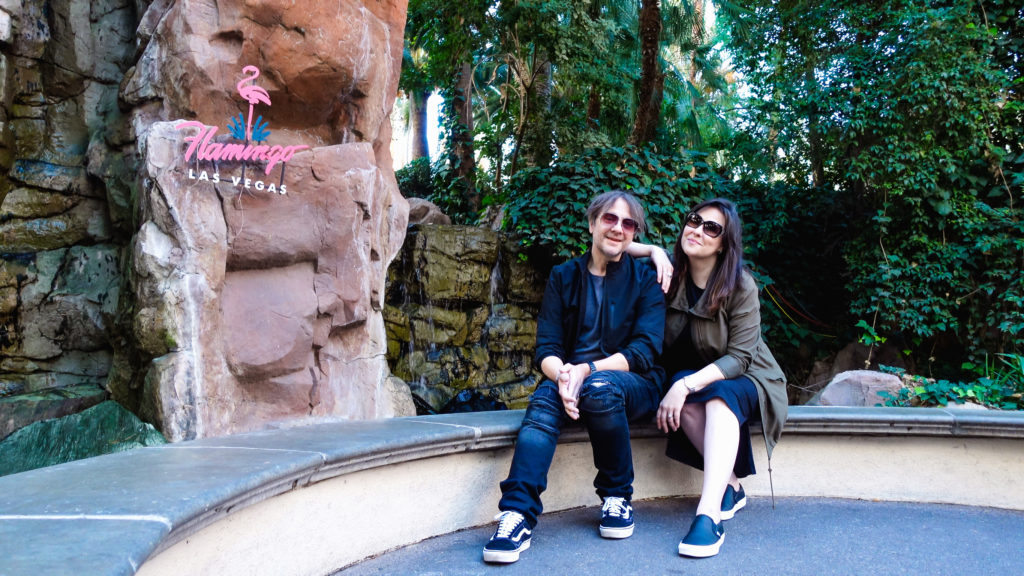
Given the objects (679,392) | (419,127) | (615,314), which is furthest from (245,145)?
(419,127)

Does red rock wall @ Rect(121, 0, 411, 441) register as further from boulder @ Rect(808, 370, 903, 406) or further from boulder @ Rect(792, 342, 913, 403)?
boulder @ Rect(792, 342, 913, 403)

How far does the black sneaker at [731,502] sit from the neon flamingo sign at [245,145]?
3.21 meters

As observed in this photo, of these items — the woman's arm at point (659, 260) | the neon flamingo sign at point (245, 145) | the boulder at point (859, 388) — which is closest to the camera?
the woman's arm at point (659, 260)

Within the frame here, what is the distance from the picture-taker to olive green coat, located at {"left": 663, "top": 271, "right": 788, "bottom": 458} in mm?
3207

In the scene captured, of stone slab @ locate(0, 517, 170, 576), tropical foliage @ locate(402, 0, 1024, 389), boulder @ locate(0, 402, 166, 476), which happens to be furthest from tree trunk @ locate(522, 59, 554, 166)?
stone slab @ locate(0, 517, 170, 576)

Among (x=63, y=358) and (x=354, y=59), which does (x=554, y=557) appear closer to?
(x=354, y=59)

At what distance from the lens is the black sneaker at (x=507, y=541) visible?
2.62 metres

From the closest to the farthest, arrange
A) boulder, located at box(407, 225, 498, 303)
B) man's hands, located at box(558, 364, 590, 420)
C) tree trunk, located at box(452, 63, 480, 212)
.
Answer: man's hands, located at box(558, 364, 590, 420) → boulder, located at box(407, 225, 498, 303) → tree trunk, located at box(452, 63, 480, 212)

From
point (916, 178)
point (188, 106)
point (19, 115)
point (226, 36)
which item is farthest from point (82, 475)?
point (916, 178)

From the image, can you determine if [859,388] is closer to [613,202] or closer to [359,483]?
[613,202]

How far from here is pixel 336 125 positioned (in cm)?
536

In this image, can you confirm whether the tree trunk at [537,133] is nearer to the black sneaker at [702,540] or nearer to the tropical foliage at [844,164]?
the tropical foliage at [844,164]

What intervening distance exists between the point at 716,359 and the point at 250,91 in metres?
3.38

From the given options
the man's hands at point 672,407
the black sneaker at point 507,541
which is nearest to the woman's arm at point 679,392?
the man's hands at point 672,407
